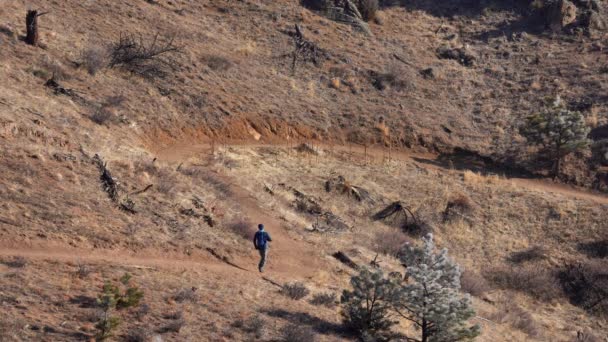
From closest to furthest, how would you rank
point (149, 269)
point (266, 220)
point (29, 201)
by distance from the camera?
point (149, 269) < point (29, 201) < point (266, 220)

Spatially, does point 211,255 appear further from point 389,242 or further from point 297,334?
point 389,242

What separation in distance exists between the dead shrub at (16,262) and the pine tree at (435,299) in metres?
7.36

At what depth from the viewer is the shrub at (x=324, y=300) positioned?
15.6 m

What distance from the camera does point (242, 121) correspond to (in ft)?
96.9

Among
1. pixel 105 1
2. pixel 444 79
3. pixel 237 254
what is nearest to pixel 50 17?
pixel 105 1

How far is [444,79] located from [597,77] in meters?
7.94

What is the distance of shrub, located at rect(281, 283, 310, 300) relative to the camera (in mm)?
15422

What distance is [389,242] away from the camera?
22.2 m

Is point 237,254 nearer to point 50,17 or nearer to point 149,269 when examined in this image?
point 149,269

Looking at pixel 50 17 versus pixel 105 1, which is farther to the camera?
pixel 105 1

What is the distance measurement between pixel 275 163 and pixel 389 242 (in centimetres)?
639

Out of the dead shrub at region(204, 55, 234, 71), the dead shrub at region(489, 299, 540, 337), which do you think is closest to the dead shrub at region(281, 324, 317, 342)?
the dead shrub at region(489, 299, 540, 337)

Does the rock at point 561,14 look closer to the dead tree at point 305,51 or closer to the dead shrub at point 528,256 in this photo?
the dead tree at point 305,51

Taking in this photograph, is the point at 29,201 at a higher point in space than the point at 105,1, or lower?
lower
